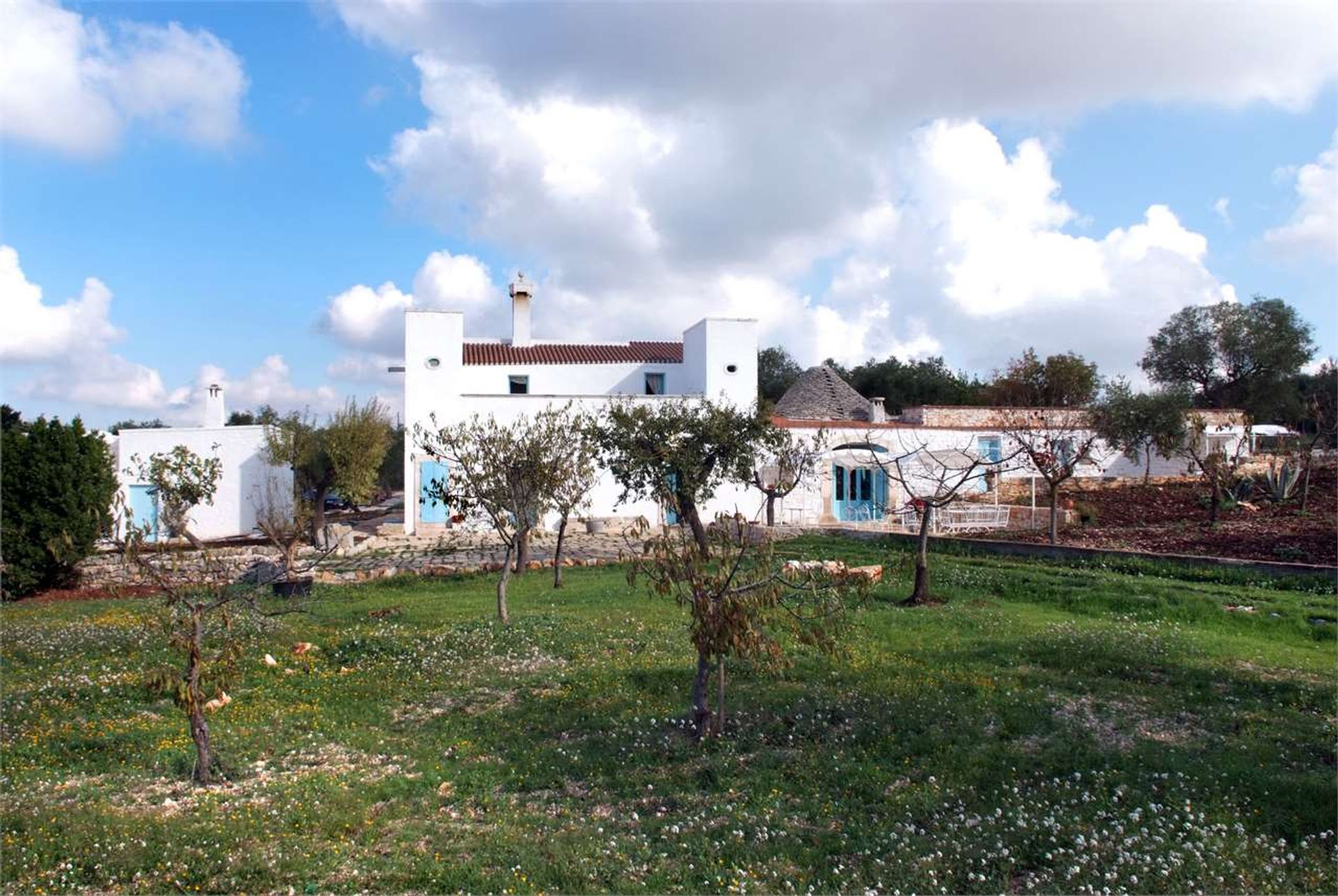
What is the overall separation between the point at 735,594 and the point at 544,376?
2829 centimetres

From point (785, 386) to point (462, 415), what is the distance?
4075 centimetres

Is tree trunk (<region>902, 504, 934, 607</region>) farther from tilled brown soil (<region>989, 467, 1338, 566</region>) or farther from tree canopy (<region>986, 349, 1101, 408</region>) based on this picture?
tree canopy (<region>986, 349, 1101, 408</region>)

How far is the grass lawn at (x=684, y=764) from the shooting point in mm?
5480

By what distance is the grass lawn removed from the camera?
18.0 ft

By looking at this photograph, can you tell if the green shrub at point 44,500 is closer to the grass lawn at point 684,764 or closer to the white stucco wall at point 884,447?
the grass lawn at point 684,764

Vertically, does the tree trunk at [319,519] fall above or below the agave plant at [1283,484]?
below

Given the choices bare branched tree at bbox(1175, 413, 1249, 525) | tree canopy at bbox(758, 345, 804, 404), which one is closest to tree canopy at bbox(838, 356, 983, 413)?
tree canopy at bbox(758, 345, 804, 404)

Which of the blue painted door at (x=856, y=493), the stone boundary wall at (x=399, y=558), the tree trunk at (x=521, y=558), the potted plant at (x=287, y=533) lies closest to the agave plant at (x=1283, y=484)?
the blue painted door at (x=856, y=493)

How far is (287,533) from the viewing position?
64.5 feet

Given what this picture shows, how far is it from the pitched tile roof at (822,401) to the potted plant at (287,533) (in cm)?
2084

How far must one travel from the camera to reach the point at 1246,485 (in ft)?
84.8

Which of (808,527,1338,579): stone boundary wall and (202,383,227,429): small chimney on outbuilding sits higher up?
(202,383,227,429): small chimney on outbuilding

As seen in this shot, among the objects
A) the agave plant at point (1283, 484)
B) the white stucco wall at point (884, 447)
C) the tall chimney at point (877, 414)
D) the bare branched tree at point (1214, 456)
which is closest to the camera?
the bare branched tree at point (1214, 456)

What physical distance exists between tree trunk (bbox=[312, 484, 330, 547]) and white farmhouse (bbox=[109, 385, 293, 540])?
7.25 ft
